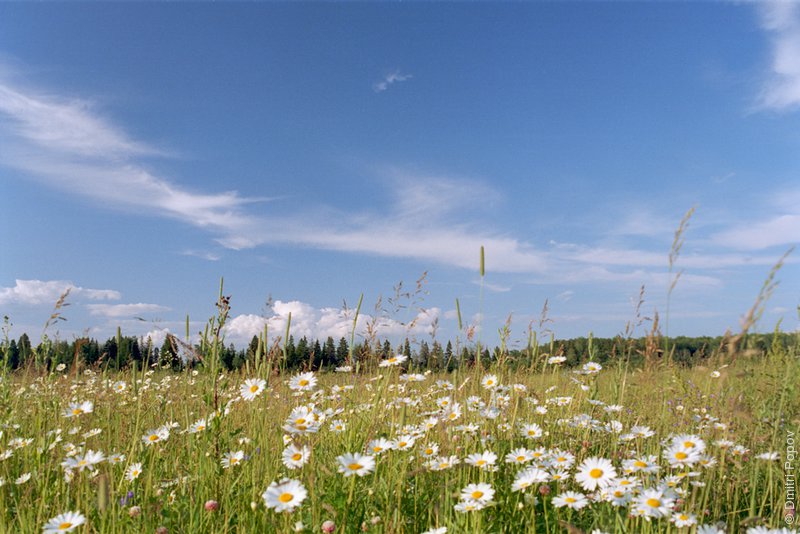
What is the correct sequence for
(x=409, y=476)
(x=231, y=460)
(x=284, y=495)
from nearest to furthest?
(x=284, y=495), (x=409, y=476), (x=231, y=460)

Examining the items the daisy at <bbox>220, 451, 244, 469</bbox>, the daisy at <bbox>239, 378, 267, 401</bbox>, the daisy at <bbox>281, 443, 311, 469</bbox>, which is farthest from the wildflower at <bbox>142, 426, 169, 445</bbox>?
the daisy at <bbox>281, 443, 311, 469</bbox>

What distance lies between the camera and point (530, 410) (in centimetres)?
379

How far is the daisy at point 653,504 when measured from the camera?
192 centimetres

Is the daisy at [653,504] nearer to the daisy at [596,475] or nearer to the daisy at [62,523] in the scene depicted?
the daisy at [596,475]

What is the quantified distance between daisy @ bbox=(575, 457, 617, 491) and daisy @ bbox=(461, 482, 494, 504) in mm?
408

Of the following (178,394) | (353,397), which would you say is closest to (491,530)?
(353,397)

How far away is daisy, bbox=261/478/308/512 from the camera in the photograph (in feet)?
5.63

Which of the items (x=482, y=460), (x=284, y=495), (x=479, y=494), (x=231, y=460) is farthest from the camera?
(x=231, y=460)

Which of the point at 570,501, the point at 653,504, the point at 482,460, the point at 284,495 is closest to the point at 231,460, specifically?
the point at 284,495

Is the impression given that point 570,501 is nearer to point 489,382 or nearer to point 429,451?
point 429,451

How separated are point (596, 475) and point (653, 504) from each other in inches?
11.8

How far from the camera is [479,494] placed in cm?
212

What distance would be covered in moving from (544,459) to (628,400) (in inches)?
155

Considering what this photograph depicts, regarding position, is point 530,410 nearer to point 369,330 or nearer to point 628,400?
point 369,330
